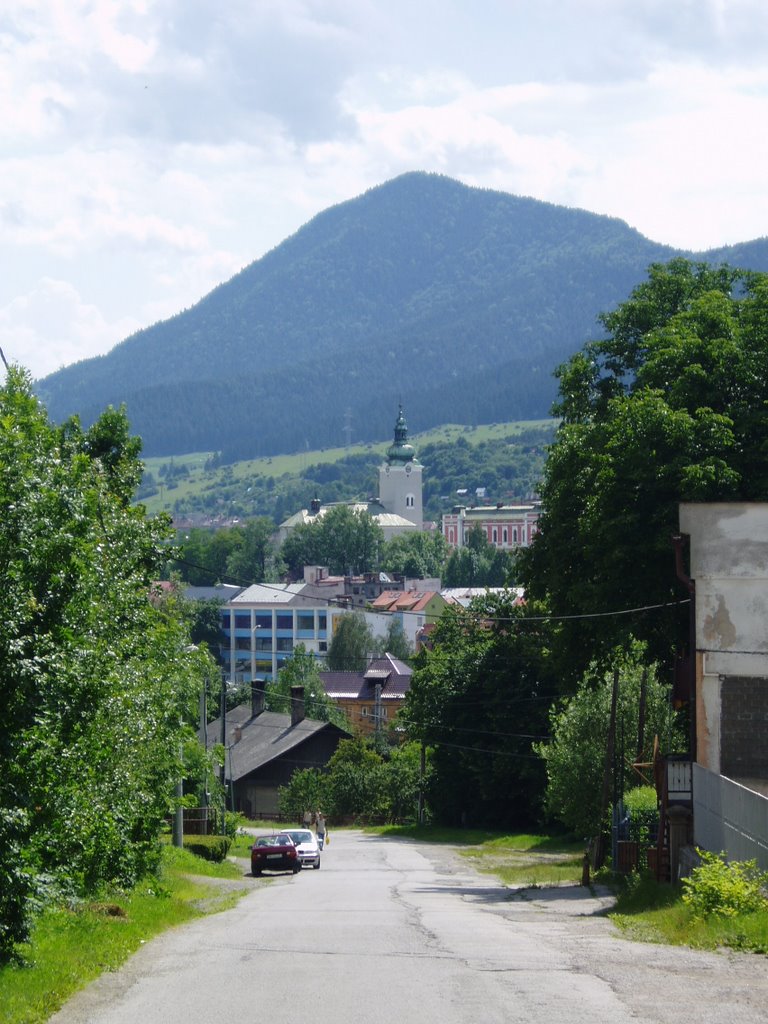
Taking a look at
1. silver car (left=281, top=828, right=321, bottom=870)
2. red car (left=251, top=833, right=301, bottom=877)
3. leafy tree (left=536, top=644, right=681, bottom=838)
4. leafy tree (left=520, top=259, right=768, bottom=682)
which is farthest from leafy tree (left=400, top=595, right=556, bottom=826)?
leafy tree (left=520, top=259, right=768, bottom=682)

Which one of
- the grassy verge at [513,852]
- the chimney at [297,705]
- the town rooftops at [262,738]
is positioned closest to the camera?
the grassy verge at [513,852]

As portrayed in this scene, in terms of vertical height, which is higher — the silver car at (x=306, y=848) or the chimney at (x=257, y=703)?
the silver car at (x=306, y=848)

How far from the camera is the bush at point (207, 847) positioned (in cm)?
3941

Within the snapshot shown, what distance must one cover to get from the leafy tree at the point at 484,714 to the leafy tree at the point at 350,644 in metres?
71.6

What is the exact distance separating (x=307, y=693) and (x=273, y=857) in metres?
69.0

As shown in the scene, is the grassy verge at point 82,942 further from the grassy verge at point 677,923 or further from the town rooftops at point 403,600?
the town rooftops at point 403,600

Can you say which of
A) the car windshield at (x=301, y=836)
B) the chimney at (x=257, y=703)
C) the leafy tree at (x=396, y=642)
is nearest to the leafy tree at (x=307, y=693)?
the chimney at (x=257, y=703)

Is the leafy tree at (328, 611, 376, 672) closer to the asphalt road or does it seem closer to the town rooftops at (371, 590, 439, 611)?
the town rooftops at (371, 590, 439, 611)

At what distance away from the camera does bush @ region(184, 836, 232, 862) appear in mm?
39406

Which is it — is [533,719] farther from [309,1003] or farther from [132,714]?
[309,1003]

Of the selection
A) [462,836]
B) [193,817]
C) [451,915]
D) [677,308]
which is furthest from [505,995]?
[462,836]

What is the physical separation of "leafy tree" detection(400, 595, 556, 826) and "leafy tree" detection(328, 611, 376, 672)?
71.6m

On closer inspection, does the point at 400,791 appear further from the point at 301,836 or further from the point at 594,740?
the point at 594,740

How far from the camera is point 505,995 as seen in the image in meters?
12.2
